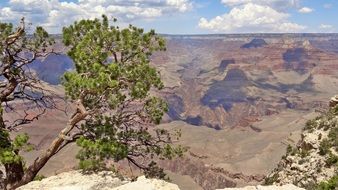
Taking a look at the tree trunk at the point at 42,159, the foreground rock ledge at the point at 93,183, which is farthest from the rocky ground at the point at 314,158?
the tree trunk at the point at 42,159

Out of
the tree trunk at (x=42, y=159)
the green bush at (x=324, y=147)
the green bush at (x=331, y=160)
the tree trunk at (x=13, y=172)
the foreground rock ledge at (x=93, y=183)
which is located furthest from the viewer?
the green bush at (x=324, y=147)

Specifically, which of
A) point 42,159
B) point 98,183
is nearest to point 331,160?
point 98,183

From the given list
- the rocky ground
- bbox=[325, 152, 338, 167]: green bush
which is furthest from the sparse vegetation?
bbox=[325, 152, 338, 167]: green bush

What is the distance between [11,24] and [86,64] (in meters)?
4.48

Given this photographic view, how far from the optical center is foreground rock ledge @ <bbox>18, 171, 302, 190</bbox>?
17.8 m

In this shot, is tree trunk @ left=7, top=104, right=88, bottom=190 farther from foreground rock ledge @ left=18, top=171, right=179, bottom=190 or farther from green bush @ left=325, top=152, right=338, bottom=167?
green bush @ left=325, top=152, right=338, bottom=167

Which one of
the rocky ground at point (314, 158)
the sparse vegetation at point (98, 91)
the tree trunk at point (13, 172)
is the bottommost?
the rocky ground at point (314, 158)

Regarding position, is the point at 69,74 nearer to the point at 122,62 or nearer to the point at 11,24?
the point at 122,62

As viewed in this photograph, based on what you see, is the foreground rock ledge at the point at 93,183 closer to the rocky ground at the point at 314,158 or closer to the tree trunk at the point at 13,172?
the tree trunk at the point at 13,172

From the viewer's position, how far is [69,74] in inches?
824

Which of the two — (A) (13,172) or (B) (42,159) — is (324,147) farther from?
(A) (13,172)

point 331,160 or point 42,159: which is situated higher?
point 42,159

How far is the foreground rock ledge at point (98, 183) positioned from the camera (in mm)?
17812

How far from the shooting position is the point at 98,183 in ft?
64.8
